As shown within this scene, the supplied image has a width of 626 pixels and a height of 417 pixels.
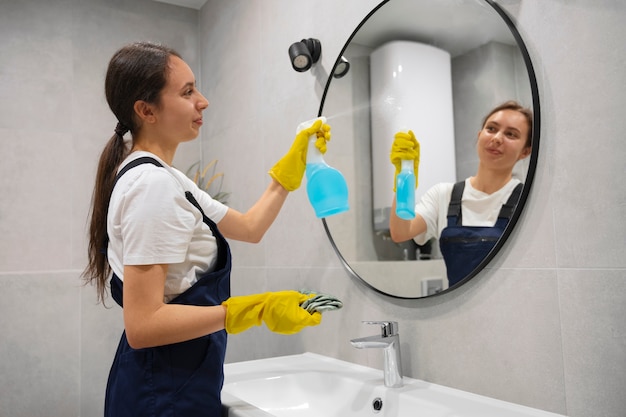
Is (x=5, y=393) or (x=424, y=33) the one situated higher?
(x=424, y=33)

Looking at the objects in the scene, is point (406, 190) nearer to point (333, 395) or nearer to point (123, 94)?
point (333, 395)

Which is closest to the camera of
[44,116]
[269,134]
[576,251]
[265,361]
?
[576,251]

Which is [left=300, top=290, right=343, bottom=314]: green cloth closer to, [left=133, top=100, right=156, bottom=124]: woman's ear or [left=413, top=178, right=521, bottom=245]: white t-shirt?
[left=413, top=178, right=521, bottom=245]: white t-shirt

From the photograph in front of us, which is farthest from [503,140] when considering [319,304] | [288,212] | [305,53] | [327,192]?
[288,212]

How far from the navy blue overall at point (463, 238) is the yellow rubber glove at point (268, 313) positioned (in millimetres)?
360

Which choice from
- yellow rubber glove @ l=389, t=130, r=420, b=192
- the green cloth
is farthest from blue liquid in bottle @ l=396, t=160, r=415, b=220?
the green cloth

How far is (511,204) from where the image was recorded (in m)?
1.12

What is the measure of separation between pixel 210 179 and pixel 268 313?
157cm

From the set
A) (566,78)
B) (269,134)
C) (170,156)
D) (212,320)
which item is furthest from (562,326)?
(269,134)

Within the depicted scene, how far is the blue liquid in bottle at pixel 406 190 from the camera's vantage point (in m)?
1.36

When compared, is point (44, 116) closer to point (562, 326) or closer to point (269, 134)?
point (269, 134)

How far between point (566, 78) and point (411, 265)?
577 mm

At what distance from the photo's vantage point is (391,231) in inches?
56.5

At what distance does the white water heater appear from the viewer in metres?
1.30
